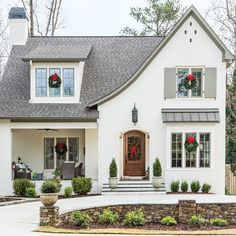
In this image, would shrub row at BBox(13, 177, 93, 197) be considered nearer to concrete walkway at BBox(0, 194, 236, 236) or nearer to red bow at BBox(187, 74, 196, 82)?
concrete walkway at BBox(0, 194, 236, 236)

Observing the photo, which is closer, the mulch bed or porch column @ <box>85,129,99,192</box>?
the mulch bed

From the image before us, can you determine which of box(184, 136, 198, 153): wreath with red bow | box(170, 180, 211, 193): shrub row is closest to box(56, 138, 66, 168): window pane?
box(170, 180, 211, 193): shrub row

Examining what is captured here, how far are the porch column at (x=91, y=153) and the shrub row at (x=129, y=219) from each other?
5.82 m

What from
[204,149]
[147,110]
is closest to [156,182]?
[204,149]

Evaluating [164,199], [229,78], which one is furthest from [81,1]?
[164,199]

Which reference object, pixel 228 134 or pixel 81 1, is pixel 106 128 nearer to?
pixel 228 134

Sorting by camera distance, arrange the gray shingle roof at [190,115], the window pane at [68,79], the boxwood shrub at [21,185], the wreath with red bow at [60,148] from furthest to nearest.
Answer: the wreath with red bow at [60,148]
the window pane at [68,79]
the gray shingle roof at [190,115]
the boxwood shrub at [21,185]

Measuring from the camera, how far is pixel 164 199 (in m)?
17.5

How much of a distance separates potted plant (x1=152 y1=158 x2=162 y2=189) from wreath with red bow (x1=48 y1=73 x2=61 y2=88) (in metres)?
5.40

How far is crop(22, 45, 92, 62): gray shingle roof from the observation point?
20688 mm

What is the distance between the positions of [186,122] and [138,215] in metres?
6.57

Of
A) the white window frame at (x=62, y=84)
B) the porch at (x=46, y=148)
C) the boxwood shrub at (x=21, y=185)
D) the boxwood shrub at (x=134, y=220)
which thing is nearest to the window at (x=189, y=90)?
the white window frame at (x=62, y=84)

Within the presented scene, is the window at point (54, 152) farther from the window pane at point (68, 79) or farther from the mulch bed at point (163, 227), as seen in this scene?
the mulch bed at point (163, 227)

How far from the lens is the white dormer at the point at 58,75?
2095cm
